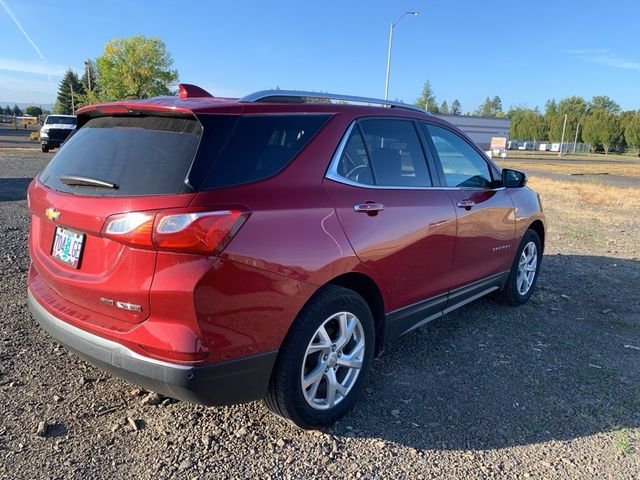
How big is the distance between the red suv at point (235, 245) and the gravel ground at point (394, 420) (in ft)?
0.92

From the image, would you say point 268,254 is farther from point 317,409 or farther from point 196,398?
point 317,409

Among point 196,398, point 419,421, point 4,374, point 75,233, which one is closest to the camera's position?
point 196,398

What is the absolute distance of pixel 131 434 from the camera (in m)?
2.82

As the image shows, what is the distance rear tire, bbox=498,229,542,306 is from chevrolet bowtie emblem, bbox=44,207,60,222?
4.01 m

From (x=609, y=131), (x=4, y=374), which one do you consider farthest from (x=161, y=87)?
(x=609, y=131)

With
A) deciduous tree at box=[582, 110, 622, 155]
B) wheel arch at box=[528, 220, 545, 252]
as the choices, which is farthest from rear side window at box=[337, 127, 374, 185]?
deciduous tree at box=[582, 110, 622, 155]

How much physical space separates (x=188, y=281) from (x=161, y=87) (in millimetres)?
66437

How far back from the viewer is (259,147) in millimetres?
2600

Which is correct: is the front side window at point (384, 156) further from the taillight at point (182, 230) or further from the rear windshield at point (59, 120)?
the rear windshield at point (59, 120)

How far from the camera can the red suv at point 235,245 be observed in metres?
2.31

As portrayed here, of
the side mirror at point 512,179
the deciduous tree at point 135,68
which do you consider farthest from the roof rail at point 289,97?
the deciduous tree at point 135,68

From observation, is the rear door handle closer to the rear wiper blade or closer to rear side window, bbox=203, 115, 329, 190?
rear side window, bbox=203, 115, 329, 190

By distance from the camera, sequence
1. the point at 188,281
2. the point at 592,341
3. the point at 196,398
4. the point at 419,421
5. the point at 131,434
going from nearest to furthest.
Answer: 1. the point at 188,281
2. the point at 196,398
3. the point at 131,434
4. the point at 419,421
5. the point at 592,341

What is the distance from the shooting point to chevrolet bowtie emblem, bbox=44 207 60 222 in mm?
2727
